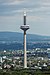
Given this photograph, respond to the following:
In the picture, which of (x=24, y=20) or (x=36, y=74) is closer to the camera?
(x=36, y=74)

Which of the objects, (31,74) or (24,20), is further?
(24,20)

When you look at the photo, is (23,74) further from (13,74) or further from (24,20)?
(24,20)

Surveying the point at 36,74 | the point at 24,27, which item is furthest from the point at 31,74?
the point at 24,27

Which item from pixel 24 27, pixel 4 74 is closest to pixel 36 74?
pixel 4 74

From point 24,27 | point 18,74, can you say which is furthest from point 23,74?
point 24,27

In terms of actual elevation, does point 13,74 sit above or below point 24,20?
→ below

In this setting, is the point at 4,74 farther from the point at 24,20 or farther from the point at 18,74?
the point at 24,20

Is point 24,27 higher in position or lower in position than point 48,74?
higher
